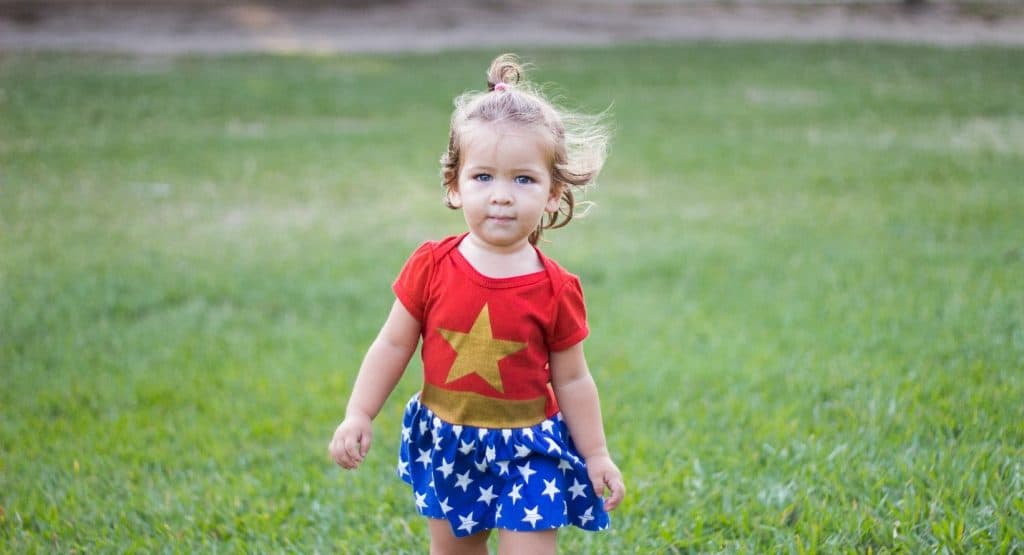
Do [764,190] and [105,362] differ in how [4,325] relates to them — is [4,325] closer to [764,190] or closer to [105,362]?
[105,362]

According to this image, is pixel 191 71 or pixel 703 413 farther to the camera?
pixel 191 71

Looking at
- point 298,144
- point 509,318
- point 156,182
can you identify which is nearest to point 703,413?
point 509,318

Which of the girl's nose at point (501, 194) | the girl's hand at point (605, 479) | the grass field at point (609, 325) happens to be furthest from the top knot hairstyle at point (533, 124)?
the grass field at point (609, 325)

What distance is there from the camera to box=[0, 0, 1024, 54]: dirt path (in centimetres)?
1980

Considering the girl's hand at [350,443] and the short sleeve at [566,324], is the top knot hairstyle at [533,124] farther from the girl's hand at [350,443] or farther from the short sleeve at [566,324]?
the girl's hand at [350,443]

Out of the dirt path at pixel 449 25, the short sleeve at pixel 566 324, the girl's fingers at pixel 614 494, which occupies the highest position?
the short sleeve at pixel 566 324

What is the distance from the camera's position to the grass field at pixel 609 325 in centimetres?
308

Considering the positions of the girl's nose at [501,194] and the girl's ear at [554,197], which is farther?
A: the girl's ear at [554,197]

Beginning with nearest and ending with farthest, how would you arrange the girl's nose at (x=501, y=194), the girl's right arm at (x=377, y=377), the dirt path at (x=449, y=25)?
the girl's nose at (x=501, y=194) → the girl's right arm at (x=377, y=377) → the dirt path at (x=449, y=25)

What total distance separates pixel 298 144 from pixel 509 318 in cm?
821

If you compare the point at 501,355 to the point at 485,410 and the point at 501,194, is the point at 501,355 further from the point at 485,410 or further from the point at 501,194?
the point at 501,194

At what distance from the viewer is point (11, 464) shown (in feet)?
11.5

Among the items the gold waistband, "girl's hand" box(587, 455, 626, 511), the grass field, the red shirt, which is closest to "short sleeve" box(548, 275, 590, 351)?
the red shirt

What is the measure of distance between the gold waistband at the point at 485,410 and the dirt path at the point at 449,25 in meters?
17.2
